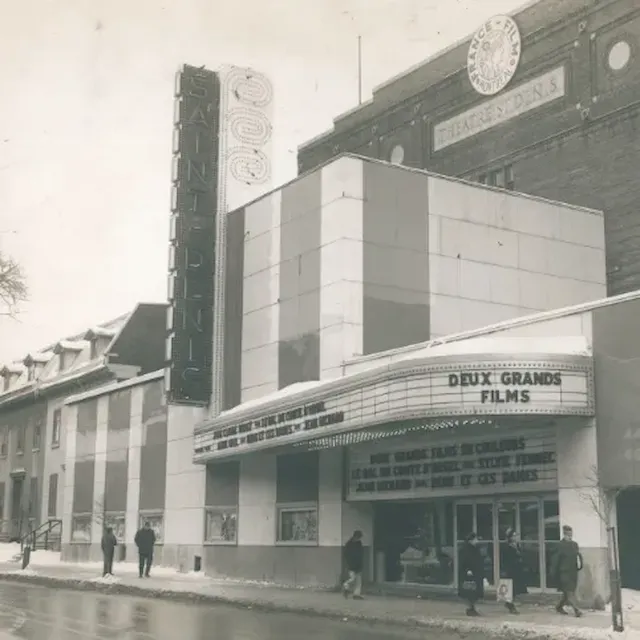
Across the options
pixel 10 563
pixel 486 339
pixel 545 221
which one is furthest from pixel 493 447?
pixel 10 563

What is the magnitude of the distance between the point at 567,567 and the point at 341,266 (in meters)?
10.2

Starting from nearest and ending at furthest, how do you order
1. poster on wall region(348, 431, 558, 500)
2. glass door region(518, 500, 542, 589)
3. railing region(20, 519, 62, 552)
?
poster on wall region(348, 431, 558, 500), glass door region(518, 500, 542, 589), railing region(20, 519, 62, 552)

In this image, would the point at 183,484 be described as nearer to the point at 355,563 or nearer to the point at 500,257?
the point at 355,563

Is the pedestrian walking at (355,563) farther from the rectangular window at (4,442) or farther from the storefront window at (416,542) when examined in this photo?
the rectangular window at (4,442)

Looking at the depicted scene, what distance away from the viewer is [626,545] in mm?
23328

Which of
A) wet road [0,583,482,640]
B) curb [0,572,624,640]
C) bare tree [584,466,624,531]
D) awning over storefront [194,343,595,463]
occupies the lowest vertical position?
wet road [0,583,482,640]

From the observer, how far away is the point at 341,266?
25.6m

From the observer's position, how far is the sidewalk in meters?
16.0

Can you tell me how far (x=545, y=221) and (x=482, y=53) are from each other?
9.53 meters

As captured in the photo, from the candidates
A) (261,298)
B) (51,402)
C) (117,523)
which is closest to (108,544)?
(261,298)

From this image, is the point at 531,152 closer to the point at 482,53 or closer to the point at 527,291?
the point at 482,53

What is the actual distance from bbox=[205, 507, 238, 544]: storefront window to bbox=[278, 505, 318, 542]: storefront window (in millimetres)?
2345

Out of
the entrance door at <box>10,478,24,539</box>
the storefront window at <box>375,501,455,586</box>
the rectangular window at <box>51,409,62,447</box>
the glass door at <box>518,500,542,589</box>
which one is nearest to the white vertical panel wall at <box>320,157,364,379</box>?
the storefront window at <box>375,501,455,586</box>

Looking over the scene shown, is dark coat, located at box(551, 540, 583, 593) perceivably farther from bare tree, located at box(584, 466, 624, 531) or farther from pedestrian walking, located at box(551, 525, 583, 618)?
bare tree, located at box(584, 466, 624, 531)
